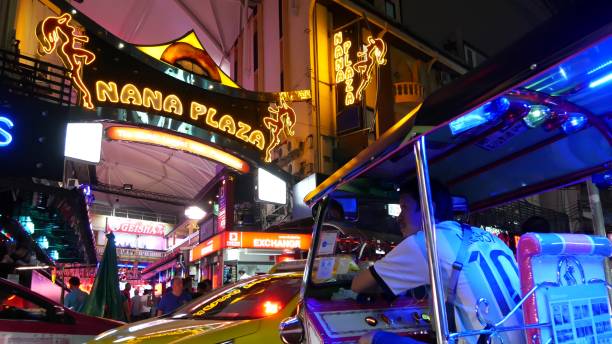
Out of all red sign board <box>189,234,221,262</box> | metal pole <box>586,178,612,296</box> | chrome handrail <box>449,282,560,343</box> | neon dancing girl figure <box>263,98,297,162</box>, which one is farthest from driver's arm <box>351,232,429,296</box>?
red sign board <box>189,234,221,262</box>

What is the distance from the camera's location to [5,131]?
8312 millimetres

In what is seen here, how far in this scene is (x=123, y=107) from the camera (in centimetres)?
1034

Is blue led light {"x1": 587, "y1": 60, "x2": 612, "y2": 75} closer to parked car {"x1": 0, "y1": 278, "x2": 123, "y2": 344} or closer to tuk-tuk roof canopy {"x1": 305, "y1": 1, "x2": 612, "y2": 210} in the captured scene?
tuk-tuk roof canopy {"x1": 305, "y1": 1, "x2": 612, "y2": 210}

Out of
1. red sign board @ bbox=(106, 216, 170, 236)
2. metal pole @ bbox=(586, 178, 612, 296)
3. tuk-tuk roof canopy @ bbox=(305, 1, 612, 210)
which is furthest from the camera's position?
red sign board @ bbox=(106, 216, 170, 236)

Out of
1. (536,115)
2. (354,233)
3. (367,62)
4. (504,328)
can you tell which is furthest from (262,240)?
(504,328)

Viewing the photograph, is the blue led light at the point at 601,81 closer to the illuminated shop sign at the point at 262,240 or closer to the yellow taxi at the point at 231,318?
the yellow taxi at the point at 231,318

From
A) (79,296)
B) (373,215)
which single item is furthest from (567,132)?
(79,296)

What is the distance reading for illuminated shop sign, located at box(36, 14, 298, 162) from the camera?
955 centimetres

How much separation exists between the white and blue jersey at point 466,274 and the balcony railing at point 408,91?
1620 cm

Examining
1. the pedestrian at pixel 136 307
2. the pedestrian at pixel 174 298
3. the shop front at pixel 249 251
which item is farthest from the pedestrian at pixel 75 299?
the shop front at pixel 249 251

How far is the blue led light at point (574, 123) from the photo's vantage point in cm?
290

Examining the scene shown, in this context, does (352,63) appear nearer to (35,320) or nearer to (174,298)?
(174,298)

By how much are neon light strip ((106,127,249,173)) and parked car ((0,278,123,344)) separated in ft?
14.4

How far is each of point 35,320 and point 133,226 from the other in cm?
3337
